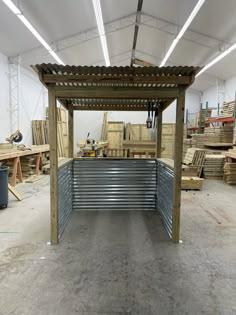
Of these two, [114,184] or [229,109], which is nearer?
[114,184]

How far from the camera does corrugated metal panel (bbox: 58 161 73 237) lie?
394cm

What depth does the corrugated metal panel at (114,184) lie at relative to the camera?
5.20 meters

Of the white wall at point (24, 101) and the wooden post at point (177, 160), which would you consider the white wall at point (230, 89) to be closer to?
the white wall at point (24, 101)

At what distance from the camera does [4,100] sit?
9.77 meters

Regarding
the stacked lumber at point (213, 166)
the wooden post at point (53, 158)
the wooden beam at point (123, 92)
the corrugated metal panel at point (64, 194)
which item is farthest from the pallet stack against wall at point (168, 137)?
the wooden post at point (53, 158)

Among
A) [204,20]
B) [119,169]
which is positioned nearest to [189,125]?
[204,20]

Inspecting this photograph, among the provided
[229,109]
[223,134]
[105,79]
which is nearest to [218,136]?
[223,134]

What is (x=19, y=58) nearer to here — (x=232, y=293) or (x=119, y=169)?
(x=119, y=169)

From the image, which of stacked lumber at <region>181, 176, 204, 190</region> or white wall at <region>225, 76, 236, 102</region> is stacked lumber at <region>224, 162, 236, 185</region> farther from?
white wall at <region>225, 76, 236, 102</region>

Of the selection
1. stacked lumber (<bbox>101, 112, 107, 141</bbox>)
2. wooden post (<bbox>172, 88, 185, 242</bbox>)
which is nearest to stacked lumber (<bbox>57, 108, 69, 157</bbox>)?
stacked lumber (<bbox>101, 112, 107, 141</bbox>)

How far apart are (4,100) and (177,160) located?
28.0ft

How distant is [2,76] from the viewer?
31.4 ft

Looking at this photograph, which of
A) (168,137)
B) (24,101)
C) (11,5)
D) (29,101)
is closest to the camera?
(11,5)

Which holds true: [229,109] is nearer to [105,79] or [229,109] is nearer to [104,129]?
[104,129]
